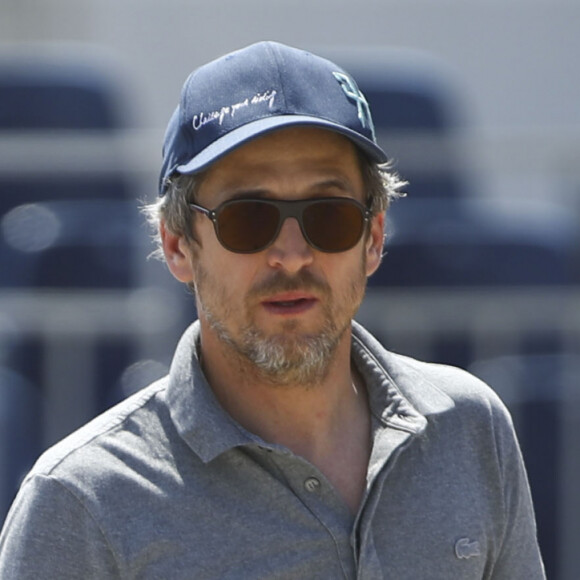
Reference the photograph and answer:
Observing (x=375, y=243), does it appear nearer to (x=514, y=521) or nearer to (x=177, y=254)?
(x=177, y=254)

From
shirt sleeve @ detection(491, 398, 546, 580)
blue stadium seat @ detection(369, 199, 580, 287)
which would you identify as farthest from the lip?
blue stadium seat @ detection(369, 199, 580, 287)

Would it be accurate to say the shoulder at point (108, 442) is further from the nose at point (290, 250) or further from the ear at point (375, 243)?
the ear at point (375, 243)

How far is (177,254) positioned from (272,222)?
240mm

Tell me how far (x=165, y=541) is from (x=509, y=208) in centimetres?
469

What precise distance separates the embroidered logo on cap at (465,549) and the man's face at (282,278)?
33cm

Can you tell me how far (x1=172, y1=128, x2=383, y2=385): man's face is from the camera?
82.9 inches

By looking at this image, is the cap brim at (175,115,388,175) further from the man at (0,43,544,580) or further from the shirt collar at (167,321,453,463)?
the shirt collar at (167,321,453,463)

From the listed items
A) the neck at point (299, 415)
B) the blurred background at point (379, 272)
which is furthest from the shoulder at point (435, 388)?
the blurred background at point (379, 272)

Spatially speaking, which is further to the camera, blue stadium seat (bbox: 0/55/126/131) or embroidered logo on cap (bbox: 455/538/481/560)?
blue stadium seat (bbox: 0/55/126/131)

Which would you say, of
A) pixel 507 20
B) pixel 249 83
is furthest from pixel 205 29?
pixel 249 83

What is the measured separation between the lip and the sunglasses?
80 mm

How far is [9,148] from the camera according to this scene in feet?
15.9

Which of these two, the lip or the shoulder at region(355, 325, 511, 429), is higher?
the lip

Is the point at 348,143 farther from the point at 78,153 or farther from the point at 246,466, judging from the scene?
the point at 78,153
